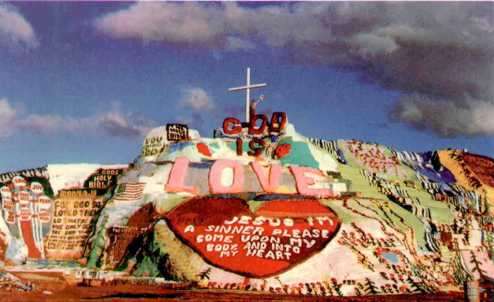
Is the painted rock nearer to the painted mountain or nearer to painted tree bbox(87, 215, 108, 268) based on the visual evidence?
the painted mountain

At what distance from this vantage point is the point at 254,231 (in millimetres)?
37375

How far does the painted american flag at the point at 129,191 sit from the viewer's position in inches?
1730

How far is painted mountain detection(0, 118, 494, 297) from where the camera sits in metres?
35.8

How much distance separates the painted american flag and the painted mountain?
8 centimetres

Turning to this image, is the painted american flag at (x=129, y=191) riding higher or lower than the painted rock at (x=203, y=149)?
lower

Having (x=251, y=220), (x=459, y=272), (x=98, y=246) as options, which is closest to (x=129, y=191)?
(x=98, y=246)

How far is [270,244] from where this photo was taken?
3641 cm

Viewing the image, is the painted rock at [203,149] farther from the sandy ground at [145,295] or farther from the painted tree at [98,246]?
the sandy ground at [145,295]

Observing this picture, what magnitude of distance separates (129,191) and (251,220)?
29.6 ft

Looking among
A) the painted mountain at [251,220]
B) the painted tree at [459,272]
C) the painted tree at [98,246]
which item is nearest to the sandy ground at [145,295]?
the painted mountain at [251,220]

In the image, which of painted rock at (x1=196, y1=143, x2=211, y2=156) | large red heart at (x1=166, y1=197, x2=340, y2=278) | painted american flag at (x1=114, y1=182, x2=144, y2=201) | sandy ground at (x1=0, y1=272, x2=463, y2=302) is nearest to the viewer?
sandy ground at (x1=0, y1=272, x2=463, y2=302)

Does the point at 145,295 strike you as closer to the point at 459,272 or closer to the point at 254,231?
the point at 254,231

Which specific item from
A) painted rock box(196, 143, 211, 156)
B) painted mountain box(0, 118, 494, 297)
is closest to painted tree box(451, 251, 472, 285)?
painted mountain box(0, 118, 494, 297)

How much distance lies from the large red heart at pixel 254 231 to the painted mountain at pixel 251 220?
0.24ft
